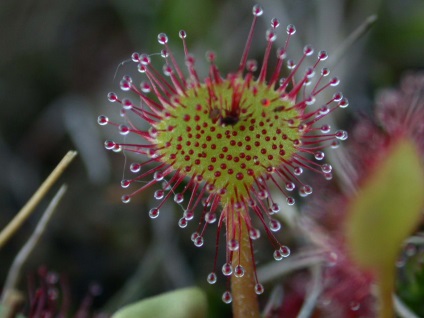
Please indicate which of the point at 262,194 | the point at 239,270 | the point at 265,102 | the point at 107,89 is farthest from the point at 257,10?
the point at 107,89

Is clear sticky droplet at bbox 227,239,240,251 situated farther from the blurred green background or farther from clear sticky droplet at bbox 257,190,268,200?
the blurred green background

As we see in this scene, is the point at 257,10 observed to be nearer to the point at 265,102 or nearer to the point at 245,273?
the point at 265,102

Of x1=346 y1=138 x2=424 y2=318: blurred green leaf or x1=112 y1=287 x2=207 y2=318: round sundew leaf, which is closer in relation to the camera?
x1=346 y1=138 x2=424 y2=318: blurred green leaf

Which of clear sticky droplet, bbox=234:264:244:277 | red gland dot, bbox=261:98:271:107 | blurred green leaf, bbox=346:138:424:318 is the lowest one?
clear sticky droplet, bbox=234:264:244:277

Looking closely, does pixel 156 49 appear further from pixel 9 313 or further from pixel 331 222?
pixel 9 313

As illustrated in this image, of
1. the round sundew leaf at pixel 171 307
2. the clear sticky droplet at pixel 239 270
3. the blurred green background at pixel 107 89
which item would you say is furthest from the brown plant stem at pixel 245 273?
the blurred green background at pixel 107 89

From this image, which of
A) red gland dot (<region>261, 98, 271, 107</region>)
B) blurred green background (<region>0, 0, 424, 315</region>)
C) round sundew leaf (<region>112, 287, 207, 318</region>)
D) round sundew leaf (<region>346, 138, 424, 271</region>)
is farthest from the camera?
blurred green background (<region>0, 0, 424, 315</region>)

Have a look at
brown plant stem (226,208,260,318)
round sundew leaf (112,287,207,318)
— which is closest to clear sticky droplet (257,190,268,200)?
brown plant stem (226,208,260,318)

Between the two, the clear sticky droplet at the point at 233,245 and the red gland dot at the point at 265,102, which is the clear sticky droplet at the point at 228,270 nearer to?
the clear sticky droplet at the point at 233,245
